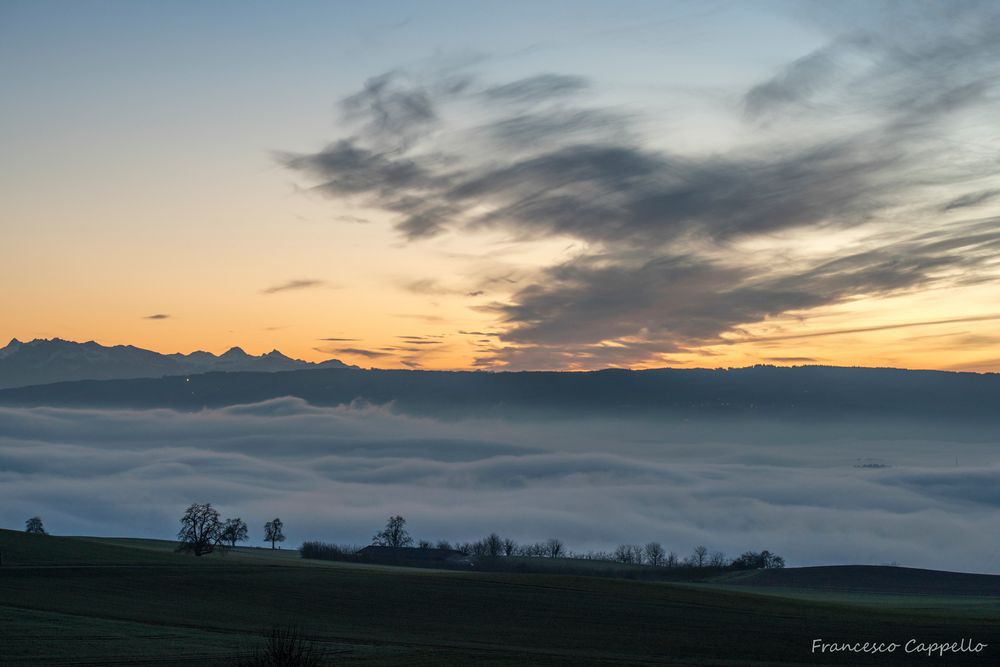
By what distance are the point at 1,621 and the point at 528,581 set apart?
57.6 meters

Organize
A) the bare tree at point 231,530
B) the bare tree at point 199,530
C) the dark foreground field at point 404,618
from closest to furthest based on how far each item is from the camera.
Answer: the dark foreground field at point 404,618
the bare tree at point 199,530
the bare tree at point 231,530

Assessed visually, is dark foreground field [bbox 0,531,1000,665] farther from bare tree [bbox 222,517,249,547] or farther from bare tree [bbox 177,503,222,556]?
bare tree [bbox 222,517,249,547]

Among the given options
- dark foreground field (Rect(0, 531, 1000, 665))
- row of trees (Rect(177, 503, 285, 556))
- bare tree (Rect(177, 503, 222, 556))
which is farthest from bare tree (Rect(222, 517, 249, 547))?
dark foreground field (Rect(0, 531, 1000, 665))

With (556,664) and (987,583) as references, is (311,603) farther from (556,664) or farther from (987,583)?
→ (987,583)

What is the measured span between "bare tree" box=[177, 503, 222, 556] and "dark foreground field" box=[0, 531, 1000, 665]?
30.8 meters

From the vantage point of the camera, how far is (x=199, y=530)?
506ft

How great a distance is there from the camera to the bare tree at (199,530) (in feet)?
503

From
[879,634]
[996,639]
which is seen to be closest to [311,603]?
[879,634]

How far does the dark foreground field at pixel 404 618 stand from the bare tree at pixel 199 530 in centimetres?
3078

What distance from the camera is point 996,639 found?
228ft

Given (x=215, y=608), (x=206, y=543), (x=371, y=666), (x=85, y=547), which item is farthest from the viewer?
(x=206, y=543)

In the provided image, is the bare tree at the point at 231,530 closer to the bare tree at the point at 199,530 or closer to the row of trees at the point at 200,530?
the row of trees at the point at 200,530

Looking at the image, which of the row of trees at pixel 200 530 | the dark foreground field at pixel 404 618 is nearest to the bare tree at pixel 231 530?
the row of trees at pixel 200 530

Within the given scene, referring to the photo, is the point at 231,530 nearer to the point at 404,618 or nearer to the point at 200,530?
the point at 200,530
